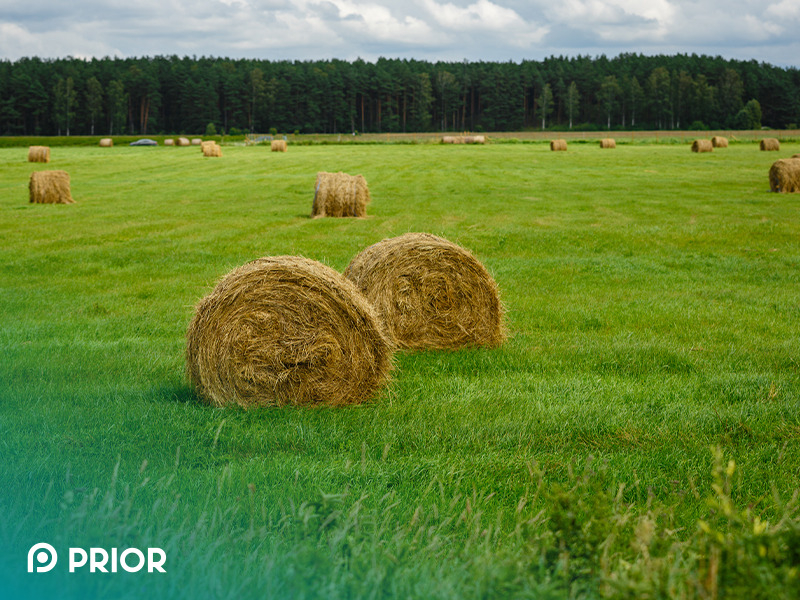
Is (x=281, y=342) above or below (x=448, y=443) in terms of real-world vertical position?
above

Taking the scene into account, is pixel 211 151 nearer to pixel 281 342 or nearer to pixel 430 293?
pixel 430 293

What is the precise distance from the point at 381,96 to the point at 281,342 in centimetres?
16020

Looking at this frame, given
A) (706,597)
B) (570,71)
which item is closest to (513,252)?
(706,597)

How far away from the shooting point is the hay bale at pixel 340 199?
2275 centimetres

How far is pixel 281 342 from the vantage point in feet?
23.2

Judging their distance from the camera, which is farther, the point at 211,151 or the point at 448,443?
the point at 211,151

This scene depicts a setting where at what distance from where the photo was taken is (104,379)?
Result: 7438 millimetres

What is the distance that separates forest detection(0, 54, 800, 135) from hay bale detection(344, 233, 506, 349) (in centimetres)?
12927

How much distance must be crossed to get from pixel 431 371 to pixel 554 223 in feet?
45.9

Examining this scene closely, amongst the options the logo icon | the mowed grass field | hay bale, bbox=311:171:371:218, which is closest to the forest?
hay bale, bbox=311:171:371:218

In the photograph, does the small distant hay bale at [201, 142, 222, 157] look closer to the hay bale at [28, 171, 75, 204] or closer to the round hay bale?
the round hay bale

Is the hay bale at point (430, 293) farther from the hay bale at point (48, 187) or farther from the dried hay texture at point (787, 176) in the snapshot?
the dried hay texture at point (787, 176)

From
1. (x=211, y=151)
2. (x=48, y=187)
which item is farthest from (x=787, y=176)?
(x=211, y=151)

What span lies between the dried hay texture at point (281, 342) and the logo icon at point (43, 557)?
3.18 metres
